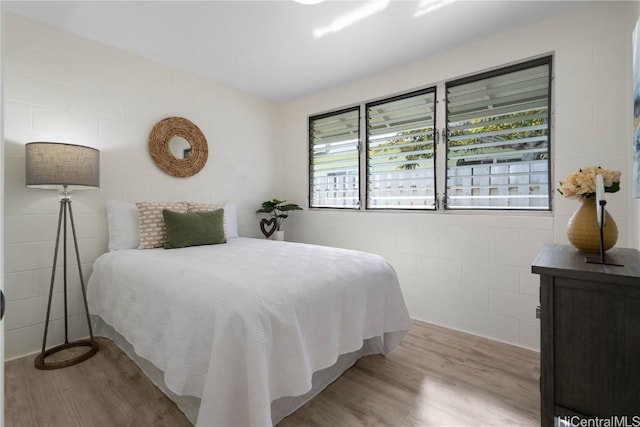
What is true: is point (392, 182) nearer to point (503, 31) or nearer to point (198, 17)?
point (503, 31)

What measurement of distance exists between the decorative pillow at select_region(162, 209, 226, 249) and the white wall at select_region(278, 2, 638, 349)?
147 centimetres

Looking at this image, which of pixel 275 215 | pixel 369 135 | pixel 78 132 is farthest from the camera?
pixel 275 215

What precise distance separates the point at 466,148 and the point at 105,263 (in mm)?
3158

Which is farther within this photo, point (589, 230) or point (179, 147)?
point (179, 147)

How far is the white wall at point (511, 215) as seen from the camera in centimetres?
210

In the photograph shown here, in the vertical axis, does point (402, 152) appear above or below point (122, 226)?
above

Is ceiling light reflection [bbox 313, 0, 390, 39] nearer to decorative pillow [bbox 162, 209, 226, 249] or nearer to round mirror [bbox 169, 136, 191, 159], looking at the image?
round mirror [bbox 169, 136, 191, 159]

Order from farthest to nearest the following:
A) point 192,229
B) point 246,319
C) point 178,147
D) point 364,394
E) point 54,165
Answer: point 178,147
point 192,229
point 54,165
point 364,394
point 246,319

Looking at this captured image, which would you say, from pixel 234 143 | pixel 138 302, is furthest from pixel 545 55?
pixel 138 302

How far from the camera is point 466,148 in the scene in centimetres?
278

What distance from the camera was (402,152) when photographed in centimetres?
321

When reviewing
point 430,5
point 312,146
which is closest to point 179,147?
point 312,146

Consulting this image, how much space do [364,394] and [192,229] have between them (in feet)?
6.18

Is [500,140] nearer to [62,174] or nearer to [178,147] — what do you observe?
[178,147]
